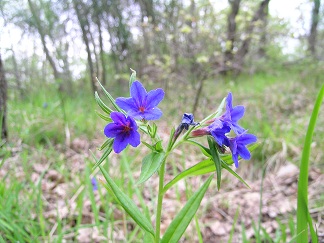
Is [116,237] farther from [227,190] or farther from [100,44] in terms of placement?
[100,44]

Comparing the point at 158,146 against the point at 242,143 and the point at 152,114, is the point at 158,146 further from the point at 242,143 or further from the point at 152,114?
the point at 242,143

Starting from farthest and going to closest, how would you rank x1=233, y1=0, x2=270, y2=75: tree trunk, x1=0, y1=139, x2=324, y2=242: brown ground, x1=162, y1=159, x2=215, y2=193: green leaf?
x1=233, y1=0, x2=270, y2=75: tree trunk, x1=0, y1=139, x2=324, y2=242: brown ground, x1=162, y1=159, x2=215, y2=193: green leaf

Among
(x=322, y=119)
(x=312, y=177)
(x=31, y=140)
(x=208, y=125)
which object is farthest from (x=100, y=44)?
(x=208, y=125)

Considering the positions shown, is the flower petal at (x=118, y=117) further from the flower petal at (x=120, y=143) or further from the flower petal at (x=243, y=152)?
the flower petal at (x=243, y=152)

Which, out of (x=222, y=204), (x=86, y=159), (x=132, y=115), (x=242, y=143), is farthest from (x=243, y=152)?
(x=86, y=159)

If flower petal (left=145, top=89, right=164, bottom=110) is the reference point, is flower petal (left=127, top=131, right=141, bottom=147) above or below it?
below

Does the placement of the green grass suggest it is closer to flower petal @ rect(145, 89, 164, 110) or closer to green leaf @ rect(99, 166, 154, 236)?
green leaf @ rect(99, 166, 154, 236)

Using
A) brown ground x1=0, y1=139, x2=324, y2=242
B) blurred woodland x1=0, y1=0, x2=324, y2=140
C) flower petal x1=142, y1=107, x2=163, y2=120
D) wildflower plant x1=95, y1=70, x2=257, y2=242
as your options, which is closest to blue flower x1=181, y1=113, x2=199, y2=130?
wildflower plant x1=95, y1=70, x2=257, y2=242
